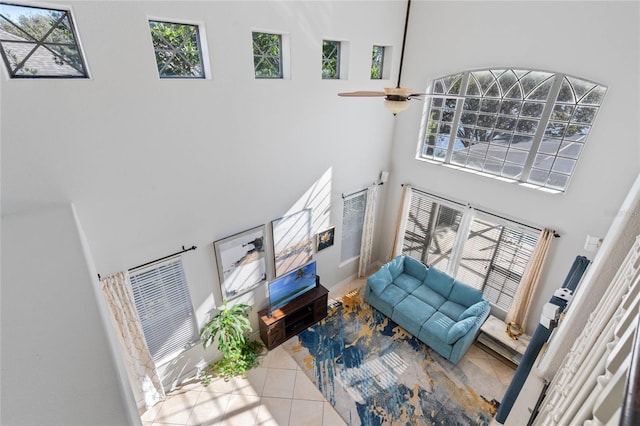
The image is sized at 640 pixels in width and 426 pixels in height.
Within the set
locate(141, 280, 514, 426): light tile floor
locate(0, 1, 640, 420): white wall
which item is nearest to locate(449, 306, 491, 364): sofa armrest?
locate(141, 280, 514, 426): light tile floor

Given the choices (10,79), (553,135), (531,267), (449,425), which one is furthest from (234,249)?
(553,135)

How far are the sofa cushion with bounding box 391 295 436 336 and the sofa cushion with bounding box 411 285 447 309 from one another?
5.0 inches

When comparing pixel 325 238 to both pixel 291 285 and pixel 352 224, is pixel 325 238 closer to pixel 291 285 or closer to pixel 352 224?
pixel 352 224

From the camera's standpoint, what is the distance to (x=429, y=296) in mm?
6094

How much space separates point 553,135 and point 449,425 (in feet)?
14.3

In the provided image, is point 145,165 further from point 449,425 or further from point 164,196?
point 449,425

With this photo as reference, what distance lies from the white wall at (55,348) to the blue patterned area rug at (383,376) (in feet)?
12.7

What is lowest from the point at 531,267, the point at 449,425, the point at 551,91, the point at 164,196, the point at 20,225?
the point at 449,425

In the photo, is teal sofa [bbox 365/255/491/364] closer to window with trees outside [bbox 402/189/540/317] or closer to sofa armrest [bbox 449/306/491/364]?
sofa armrest [bbox 449/306/491/364]

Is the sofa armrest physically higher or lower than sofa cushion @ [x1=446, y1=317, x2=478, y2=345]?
lower

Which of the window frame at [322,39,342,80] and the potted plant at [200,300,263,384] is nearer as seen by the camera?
the potted plant at [200,300,263,384]

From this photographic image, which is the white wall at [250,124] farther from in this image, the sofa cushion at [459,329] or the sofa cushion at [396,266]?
the sofa cushion at [396,266]

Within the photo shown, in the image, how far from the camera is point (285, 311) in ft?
17.7

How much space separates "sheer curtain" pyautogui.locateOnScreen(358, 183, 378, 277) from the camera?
6417 millimetres
